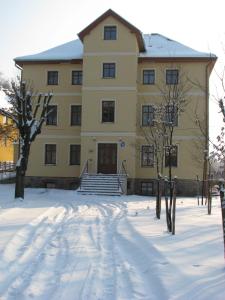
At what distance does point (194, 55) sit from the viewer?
1342 inches

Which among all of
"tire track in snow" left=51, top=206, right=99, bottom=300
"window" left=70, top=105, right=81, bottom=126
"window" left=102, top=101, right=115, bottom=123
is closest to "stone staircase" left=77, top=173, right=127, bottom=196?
"window" left=102, top=101, right=115, bottom=123

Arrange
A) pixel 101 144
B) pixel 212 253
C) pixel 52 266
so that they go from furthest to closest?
pixel 101 144 < pixel 212 253 < pixel 52 266

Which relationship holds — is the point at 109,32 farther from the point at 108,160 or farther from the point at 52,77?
the point at 108,160

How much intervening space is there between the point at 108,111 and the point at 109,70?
2959 millimetres

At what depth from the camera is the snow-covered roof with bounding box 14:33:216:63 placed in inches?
1358

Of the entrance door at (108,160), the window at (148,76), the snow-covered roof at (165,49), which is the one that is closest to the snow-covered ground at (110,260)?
the entrance door at (108,160)

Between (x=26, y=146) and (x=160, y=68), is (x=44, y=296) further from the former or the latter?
(x=160, y=68)

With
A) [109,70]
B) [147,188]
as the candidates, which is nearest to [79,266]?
[147,188]

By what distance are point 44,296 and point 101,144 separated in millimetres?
27354

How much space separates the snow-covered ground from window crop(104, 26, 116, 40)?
844 inches

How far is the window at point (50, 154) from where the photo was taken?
35.8m

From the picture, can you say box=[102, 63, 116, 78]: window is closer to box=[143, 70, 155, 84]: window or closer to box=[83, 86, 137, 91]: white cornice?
box=[83, 86, 137, 91]: white cornice

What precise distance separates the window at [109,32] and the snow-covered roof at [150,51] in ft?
8.52

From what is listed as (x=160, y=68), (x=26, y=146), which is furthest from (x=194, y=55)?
(x=26, y=146)
